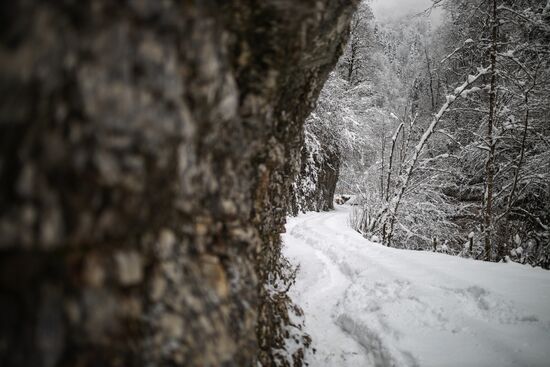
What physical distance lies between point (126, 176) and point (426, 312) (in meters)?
3.73

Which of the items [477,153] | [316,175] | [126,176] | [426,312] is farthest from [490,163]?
[126,176]

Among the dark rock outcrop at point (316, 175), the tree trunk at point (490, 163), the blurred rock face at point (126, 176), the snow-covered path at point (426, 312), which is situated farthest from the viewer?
the dark rock outcrop at point (316, 175)

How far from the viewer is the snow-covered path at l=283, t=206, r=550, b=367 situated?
9.68 ft

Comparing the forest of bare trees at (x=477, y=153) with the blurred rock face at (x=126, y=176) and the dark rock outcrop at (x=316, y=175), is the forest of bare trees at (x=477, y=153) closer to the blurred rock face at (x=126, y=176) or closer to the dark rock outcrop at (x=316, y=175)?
the dark rock outcrop at (x=316, y=175)

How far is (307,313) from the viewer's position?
4.29 metres

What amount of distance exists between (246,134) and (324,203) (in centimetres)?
1356

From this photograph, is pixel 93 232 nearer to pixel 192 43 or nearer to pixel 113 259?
pixel 113 259

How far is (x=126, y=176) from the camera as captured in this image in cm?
119

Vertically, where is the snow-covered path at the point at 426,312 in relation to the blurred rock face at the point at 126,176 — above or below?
below

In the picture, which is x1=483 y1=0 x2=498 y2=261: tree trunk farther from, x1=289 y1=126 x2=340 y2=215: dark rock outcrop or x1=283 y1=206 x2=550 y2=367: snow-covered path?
x1=289 y1=126 x2=340 y2=215: dark rock outcrop

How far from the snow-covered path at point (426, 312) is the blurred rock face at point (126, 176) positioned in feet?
Result: 7.12

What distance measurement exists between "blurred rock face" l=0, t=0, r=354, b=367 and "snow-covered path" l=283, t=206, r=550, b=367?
7.12ft

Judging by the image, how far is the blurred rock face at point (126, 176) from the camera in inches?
39.8

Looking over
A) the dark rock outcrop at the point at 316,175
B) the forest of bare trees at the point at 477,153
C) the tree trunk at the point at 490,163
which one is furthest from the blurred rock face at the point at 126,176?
the dark rock outcrop at the point at 316,175
